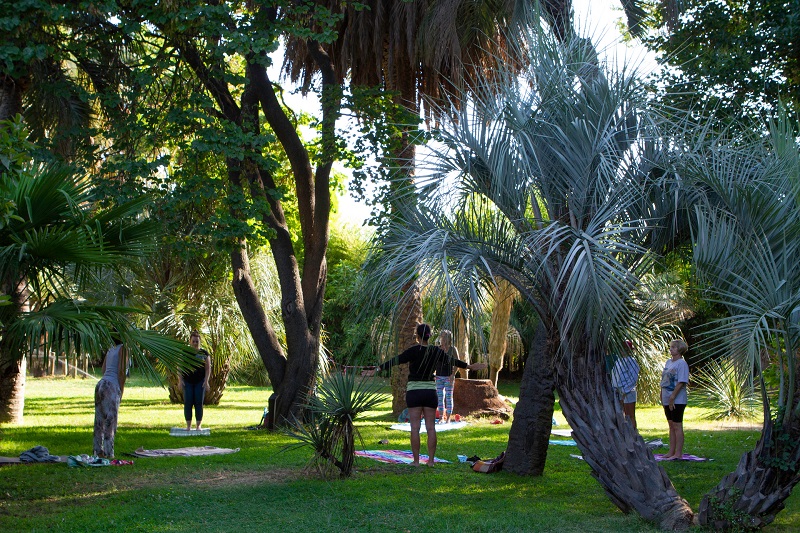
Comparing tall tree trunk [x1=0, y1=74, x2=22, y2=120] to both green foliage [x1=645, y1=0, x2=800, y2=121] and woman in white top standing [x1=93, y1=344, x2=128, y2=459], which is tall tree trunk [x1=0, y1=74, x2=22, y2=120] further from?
green foliage [x1=645, y1=0, x2=800, y2=121]

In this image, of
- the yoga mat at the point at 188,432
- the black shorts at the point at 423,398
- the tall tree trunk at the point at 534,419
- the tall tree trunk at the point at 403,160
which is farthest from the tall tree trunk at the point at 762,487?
the yoga mat at the point at 188,432

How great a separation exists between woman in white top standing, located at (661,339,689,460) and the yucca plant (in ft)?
14.6

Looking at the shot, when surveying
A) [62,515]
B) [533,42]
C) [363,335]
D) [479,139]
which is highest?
[533,42]

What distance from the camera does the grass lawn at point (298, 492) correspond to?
6.71 metres

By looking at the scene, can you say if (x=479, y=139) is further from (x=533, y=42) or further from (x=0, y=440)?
(x=0, y=440)

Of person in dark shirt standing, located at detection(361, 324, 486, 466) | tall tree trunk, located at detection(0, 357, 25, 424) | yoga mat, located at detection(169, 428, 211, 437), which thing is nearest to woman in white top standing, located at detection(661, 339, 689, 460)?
person in dark shirt standing, located at detection(361, 324, 486, 466)

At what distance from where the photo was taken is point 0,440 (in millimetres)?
11859

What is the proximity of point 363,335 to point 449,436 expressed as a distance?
6610 millimetres

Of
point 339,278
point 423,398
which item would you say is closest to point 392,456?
point 423,398

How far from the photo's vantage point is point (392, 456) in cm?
1056

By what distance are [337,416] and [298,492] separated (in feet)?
2.90

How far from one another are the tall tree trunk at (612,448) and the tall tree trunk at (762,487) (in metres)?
0.28

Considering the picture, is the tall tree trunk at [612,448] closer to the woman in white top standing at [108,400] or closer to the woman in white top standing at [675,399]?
the woman in white top standing at [675,399]

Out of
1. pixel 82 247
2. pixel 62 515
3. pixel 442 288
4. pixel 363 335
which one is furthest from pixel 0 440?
pixel 442 288
